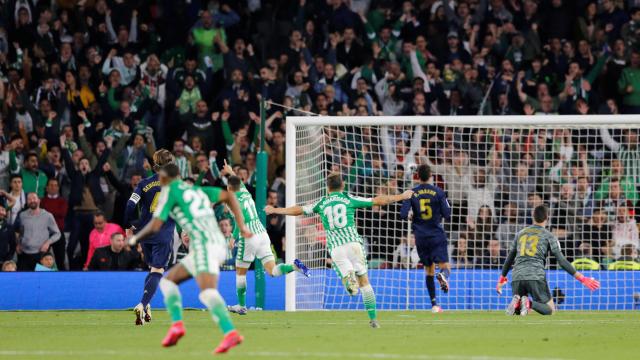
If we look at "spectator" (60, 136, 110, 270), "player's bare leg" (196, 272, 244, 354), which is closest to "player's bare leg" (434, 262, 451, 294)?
"spectator" (60, 136, 110, 270)

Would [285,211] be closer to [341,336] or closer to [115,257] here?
[341,336]

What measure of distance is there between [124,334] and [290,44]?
11.8 m

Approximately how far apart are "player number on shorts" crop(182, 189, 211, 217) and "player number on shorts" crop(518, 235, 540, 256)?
755 cm

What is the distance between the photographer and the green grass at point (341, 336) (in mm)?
10523

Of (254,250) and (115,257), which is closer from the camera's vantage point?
(254,250)

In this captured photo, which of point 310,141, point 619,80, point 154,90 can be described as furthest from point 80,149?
point 619,80

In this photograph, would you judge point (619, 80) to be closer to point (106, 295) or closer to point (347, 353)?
point (106, 295)

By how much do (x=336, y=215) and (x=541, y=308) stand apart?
11.6 feet

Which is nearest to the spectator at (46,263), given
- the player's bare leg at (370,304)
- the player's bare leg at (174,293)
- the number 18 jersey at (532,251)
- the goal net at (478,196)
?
the goal net at (478,196)

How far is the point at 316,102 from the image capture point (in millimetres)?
22938

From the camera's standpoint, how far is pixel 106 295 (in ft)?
64.1

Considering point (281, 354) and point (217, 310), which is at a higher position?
point (217, 310)

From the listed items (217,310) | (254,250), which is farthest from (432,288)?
(217,310)

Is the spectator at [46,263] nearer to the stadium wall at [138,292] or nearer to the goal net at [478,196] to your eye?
the stadium wall at [138,292]
